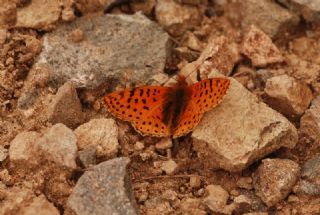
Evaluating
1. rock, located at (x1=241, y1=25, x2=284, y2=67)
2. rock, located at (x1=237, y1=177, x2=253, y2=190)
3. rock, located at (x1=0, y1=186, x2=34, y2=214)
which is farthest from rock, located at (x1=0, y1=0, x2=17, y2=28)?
rock, located at (x1=237, y1=177, x2=253, y2=190)

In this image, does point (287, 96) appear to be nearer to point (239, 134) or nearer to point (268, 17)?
point (239, 134)

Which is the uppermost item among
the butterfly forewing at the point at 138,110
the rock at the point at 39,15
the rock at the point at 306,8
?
the rock at the point at 306,8

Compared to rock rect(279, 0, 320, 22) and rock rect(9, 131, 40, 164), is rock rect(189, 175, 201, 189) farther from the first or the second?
rock rect(279, 0, 320, 22)

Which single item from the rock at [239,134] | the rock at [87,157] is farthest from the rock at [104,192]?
the rock at [239,134]

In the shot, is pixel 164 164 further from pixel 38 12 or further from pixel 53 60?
pixel 38 12

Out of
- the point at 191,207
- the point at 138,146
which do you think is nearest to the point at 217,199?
the point at 191,207

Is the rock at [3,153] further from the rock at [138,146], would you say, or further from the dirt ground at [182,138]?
the rock at [138,146]

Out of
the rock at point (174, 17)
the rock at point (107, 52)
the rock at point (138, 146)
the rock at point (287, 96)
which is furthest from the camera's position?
the rock at point (174, 17)
